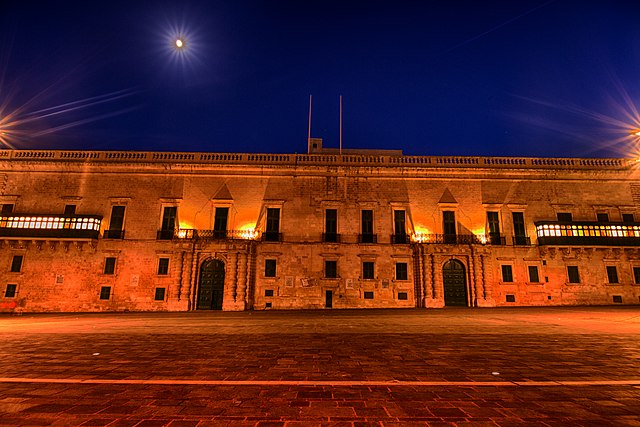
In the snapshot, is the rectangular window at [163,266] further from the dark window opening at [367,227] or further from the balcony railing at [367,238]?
the dark window opening at [367,227]

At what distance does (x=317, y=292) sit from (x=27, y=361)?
18.3 m

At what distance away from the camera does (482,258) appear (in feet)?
80.1

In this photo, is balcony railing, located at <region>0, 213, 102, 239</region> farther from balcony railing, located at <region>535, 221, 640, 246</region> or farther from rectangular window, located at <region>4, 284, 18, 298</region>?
balcony railing, located at <region>535, 221, 640, 246</region>

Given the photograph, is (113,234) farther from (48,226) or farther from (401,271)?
(401,271)

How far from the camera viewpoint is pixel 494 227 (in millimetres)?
25625

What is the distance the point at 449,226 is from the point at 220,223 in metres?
17.9

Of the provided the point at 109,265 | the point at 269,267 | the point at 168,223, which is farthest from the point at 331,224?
the point at 109,265

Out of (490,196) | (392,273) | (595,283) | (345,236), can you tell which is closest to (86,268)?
(345,236)

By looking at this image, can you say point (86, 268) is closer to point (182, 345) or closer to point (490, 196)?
point (182, 345)

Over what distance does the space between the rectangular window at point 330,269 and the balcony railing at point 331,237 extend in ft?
5.17

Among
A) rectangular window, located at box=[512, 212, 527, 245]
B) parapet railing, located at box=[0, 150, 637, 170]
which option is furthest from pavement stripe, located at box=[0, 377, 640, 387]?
rectangular window, located at box=[512, 212, 527, 245]

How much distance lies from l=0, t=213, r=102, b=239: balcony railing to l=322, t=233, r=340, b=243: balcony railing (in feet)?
55.0

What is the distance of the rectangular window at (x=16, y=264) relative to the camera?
23.7 m

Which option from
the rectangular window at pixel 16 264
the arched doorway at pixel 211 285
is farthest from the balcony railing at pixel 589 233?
the rectangular window at pixel 16 264
